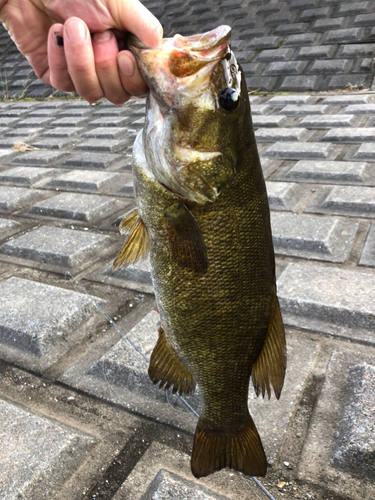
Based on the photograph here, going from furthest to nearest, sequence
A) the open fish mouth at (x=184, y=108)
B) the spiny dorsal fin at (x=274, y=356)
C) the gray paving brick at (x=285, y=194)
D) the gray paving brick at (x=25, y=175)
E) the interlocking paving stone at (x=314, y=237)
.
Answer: the gray paving brick at (x=25, y=175) < the gray paving brick at (x=285, y=194) < the interlocking paving stone at (x=314, y=237) < the spiny dorsal fin at (x=274, y=356) < the open fish mouth at (x=184, y=108)

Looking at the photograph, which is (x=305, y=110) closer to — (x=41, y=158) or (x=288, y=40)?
(x=288, y=40)

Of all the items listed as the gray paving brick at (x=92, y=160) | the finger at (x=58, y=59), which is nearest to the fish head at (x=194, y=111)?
the finger at (x=58, y=59)

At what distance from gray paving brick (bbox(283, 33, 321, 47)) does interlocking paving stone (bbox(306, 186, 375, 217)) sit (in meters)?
5.31

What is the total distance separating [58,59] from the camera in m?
1.69

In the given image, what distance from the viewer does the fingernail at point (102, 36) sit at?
1.63 meters

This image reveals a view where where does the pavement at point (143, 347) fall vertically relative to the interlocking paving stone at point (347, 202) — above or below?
above

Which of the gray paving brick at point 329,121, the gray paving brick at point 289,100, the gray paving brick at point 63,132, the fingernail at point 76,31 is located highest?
the fingernail at point 76,31

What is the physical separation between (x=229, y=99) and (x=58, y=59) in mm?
691

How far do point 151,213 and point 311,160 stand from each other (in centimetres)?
374

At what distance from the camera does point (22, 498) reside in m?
1.86

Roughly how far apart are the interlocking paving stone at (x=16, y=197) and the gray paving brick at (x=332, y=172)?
9.03ft

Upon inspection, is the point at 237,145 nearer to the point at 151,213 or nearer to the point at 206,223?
the point at 206,223

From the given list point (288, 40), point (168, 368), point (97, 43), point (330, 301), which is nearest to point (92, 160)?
point (330, 301)

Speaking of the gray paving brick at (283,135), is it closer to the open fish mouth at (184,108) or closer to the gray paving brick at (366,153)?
the gray paving brick at (366,153)
